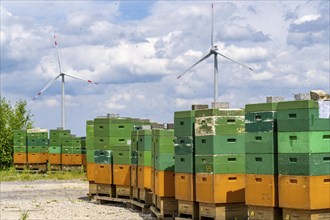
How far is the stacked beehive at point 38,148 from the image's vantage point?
4634 centimetres

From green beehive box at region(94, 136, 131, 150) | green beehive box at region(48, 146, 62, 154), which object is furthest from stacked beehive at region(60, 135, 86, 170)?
green beehive box at region(94, 136, 131, 150)

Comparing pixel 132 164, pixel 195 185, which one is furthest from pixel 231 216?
pixel 132 164

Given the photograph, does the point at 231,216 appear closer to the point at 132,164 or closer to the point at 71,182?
the point at 132,164

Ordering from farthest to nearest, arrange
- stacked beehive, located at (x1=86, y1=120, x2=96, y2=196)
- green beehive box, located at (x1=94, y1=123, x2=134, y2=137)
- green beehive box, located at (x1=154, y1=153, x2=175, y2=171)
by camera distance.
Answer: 1. stacked beehive, located at (x1=86, y1=120, x2=96, y2=196)
2. green beehive box, located at (x1=94, y1=123, x2=134, y2=137)
3. green beehive box, located at (x1=154, y1=153, x2=175, y2=171)

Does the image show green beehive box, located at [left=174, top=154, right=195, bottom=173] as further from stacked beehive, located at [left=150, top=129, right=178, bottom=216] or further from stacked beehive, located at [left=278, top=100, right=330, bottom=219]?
stacked beehive, located at [left=278, top=100, right=330, bottom=219]

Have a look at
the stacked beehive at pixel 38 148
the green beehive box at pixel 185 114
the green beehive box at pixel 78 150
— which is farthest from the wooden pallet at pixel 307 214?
the stacked beehive at pixel 38 148

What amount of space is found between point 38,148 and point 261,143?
110ft

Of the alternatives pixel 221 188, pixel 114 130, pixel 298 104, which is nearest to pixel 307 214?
pixel 298 104

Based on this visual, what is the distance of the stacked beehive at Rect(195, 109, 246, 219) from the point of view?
16.7 meters

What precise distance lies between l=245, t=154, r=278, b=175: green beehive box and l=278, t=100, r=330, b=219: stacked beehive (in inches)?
13.6

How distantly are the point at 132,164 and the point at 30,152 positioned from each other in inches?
935

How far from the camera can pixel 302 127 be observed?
14.2 metres

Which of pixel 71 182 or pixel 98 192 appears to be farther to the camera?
pixel 71 182

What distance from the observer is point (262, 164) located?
15.0 m
